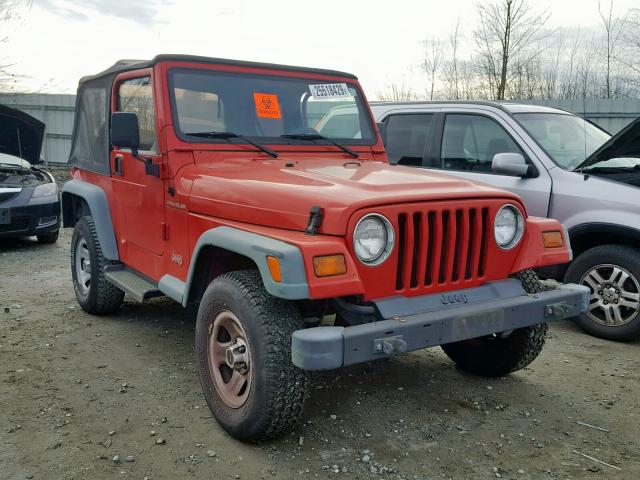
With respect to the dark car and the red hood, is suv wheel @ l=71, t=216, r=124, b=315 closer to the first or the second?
the red hood

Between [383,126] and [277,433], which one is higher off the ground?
[383,126]

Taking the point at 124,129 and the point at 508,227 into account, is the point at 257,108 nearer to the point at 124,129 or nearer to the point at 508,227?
the point at 124,129

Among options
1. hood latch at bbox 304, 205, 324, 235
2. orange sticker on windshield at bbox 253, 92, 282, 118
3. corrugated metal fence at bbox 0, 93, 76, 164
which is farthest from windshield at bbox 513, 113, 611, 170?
corrugated metal fence at bbox 0, 93, 76, 164

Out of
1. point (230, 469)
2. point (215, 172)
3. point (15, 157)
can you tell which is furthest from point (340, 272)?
point (15, 157)

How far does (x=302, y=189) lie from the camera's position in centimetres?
317

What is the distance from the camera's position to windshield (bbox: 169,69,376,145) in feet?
13.4

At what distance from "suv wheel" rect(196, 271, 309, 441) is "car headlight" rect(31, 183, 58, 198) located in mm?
6179

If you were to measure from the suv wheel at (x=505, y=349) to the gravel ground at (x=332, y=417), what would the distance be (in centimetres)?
11

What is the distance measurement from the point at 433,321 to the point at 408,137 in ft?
12.3

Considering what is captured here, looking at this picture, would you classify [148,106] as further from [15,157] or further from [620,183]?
[15,157]

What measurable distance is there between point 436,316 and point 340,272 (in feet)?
1.73

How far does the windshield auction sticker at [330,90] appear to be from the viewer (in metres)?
4.55

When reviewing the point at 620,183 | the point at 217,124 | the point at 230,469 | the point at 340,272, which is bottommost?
the point at 230,469

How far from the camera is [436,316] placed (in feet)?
9.56
